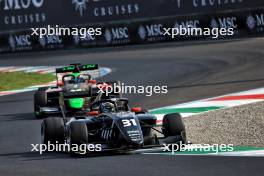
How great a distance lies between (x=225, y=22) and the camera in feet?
108

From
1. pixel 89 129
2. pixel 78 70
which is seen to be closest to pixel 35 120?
pixel 78 70

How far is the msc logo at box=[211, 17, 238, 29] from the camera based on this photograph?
Result: 32.7 metres

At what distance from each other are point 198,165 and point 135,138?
70.7 inches

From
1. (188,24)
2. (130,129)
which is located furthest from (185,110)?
(188,24)

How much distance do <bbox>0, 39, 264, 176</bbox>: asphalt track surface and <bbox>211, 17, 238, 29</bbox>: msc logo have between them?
83 cm

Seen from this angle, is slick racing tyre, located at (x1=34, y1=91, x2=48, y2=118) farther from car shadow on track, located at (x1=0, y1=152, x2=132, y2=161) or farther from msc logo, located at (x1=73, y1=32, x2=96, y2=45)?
msc logo, located at (x1=73, y1=32, x2=96, y2=45)

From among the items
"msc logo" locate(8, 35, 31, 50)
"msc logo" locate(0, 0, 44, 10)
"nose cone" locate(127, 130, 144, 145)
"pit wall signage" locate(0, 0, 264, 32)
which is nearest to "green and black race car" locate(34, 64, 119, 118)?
"nose cone" locate(127, 130, 144, 145)

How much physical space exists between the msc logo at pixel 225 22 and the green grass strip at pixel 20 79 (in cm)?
832

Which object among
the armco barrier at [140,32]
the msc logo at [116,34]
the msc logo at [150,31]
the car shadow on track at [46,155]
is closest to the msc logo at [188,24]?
the armco barrier at [140,32]

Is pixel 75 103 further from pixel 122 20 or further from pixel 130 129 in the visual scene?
pixel 122 20

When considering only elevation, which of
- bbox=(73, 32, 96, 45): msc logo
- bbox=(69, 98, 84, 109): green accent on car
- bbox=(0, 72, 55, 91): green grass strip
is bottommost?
bbox=(0, 72, 55, 91): green grass strip

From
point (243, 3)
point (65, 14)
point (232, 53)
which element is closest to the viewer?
point (232, 53)

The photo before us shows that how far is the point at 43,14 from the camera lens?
38156 mm

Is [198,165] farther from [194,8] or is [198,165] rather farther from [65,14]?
[65,14]
